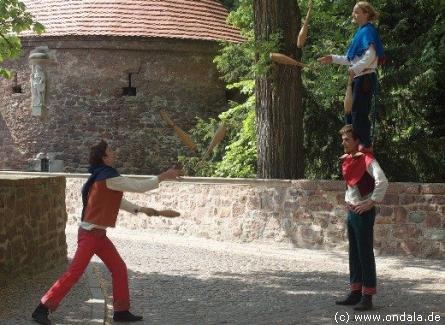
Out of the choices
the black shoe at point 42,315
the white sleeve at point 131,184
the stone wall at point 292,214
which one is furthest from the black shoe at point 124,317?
the stone wall at point 292,214

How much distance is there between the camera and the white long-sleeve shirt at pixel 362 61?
8359 millimetres

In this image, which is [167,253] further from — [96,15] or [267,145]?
[96,15]

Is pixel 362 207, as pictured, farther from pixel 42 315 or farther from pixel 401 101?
pixel 401 101

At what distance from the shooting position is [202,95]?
953 inches

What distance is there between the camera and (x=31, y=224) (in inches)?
376

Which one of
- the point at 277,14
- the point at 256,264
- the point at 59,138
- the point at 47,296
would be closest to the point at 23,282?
the point at 47,296

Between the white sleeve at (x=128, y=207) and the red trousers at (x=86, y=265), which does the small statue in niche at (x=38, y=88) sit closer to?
the white sleeve at (x=128, y=207)

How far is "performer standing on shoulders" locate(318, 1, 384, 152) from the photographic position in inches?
326

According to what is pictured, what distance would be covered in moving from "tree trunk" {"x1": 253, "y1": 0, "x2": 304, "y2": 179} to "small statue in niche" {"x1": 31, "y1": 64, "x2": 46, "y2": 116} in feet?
40.2

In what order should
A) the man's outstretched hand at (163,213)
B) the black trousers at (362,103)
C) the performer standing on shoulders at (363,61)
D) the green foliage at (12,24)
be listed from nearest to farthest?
1. the man's outstretched hand at (163,213)
2. the performer standing on shoulders at (363,61)
3. the black trousers at (362,103)
4. the green foliage at (12,24)

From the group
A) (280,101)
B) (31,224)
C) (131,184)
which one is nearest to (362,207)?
(131,184)

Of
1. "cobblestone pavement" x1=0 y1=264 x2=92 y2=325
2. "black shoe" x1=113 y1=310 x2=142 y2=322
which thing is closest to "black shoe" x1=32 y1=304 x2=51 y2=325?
"cobblestone pavement" x1=0 y1=264 x2=92 y2=325

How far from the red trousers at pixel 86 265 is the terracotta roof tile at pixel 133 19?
17110 millimetres

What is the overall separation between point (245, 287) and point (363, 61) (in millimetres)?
2782
